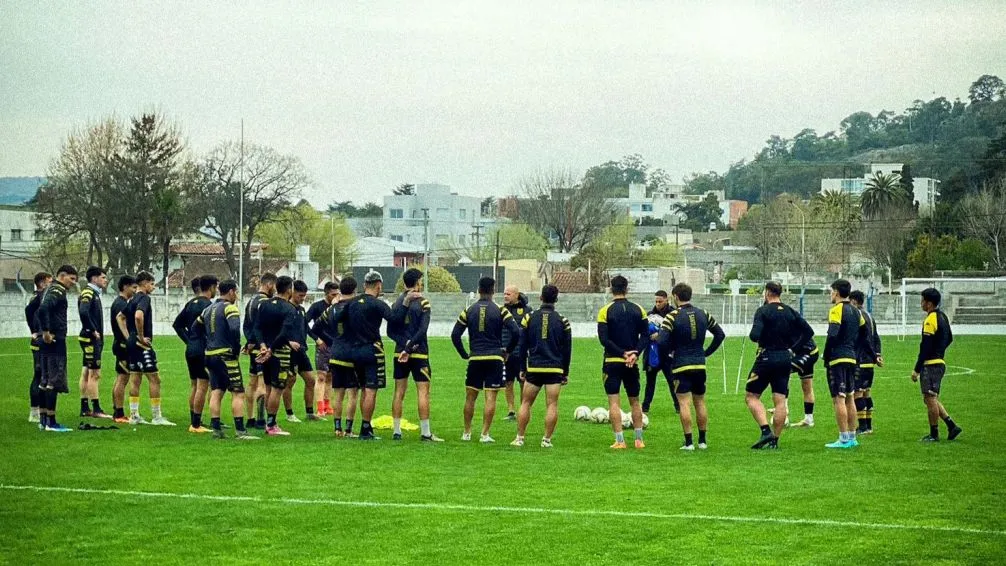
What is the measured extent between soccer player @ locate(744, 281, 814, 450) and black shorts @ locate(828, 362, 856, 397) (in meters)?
0.67

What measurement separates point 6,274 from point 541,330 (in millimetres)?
69595

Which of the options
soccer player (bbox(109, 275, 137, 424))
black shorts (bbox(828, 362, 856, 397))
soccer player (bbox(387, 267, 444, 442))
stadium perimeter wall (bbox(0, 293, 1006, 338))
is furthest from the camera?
stadium perimeter wall (bbox(0, 293, 1006, 338))

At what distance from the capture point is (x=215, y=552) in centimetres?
1008

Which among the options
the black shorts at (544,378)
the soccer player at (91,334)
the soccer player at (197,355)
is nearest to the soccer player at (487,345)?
the black shorts at (544,378)

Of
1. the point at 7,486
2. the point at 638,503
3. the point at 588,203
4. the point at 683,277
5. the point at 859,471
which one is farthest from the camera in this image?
the point at 588,203

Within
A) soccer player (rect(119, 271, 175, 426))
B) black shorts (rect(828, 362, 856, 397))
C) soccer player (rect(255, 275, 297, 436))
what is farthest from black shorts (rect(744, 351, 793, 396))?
soccer player (rect(119, 271, 175, 426))

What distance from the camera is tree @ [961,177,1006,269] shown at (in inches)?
2667

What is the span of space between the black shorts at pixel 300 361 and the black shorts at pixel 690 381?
20.5 feet

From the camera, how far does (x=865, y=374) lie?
18703 millimetres

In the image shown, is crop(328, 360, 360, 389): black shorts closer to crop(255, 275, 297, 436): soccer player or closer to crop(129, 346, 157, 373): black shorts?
crop(255, 275, 297, 436): soccer player

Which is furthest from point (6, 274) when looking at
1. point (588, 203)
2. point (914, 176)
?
point (914, 176)

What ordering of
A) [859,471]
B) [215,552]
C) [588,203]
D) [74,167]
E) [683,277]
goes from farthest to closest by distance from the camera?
[588,203] → [683,277] → [74,167] → [859,471] → [215,552]

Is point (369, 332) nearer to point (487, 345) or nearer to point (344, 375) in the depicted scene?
point (344, 375)

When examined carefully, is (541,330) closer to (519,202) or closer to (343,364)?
(343,364)
